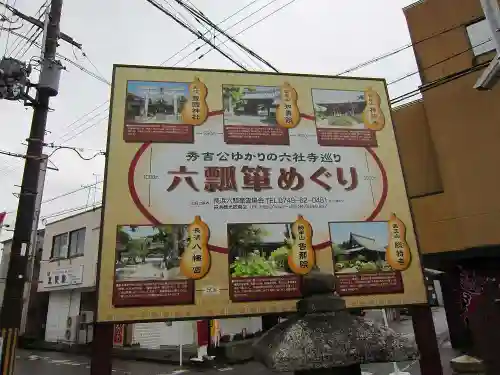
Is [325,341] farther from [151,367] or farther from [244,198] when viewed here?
[151,367]

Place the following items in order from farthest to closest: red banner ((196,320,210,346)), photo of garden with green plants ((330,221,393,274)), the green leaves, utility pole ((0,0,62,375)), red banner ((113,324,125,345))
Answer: red banner ((113,324,125,345)) → red banner ((196,320,210,346)) → utility pole ((0,0,62,375)) → photo of garden with green plants ((330,221,393,274)) → the green leaves

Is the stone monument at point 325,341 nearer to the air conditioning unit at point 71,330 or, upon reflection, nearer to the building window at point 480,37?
the building window at point 480,37

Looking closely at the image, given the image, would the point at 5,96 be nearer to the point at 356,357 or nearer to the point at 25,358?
the point at 356,357

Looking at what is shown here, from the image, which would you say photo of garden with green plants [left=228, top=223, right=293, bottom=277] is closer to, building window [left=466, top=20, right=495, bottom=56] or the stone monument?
the stone monument

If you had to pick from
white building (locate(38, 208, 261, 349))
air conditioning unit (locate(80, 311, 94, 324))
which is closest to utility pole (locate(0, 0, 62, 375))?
white building (locate(38, 208, 261, 349))

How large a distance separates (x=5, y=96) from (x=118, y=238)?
6.13m

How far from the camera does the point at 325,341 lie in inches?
145

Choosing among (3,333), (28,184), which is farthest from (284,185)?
(3,333)

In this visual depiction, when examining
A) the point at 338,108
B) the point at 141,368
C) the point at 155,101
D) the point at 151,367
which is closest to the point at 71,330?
the point at 141,368

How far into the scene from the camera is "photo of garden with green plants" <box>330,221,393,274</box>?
615 cm

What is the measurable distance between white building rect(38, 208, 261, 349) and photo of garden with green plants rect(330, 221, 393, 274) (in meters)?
13.2

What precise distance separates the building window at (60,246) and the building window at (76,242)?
1.79 feet

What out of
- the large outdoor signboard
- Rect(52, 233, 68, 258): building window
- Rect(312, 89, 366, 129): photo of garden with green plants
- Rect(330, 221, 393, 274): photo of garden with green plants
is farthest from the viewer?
Rect(52, 233, 68, 258): building window

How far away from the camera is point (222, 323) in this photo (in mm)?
17672
